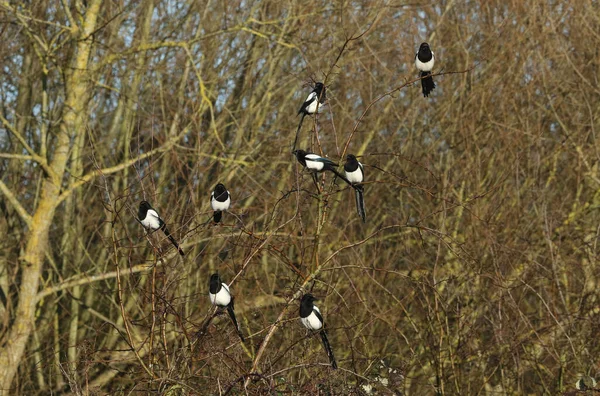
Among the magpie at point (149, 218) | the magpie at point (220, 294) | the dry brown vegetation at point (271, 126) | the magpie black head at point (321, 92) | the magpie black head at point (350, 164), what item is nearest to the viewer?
the magpie black head at point (321, 92)

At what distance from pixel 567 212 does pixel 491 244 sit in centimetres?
368

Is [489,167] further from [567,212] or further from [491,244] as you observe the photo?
[491,244]

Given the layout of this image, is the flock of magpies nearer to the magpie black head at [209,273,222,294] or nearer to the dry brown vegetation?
the magpie black head at [209,273,222,294]

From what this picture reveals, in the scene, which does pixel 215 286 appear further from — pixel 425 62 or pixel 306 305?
pixel 425 62

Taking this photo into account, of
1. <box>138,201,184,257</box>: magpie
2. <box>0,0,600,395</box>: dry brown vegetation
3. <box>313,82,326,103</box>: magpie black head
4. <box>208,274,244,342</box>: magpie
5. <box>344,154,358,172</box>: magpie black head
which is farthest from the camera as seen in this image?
<box>0,0,600,395</box>: dry brown vegetation

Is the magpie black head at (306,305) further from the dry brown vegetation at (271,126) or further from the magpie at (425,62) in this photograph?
the dry brown vegetation at (271,126)

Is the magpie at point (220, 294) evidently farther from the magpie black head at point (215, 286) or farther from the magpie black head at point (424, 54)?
the magpie black head at point (424, 54)

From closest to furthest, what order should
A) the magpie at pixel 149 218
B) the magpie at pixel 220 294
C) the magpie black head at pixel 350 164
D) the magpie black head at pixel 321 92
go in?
the magpie black head at pixel 321 92
the magpie at pixel 220 294
the magpie at pixel 149 218
the magpie black head at pixel 350 164

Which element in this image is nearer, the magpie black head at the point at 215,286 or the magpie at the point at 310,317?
the magpie at the point at 310,317

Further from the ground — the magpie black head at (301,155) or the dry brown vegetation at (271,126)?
the magpie black head at (301,155)

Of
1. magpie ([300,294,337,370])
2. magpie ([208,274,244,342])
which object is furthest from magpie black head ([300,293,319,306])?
magpie ([208,274,244,342])

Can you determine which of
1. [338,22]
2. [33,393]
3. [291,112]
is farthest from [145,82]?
[33,393]

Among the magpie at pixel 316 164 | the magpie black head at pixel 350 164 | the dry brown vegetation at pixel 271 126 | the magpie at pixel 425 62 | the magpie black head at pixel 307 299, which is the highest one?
the magpie at pixel 425 62

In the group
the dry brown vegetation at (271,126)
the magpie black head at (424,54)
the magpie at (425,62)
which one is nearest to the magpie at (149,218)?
the magpie at (425,62)
